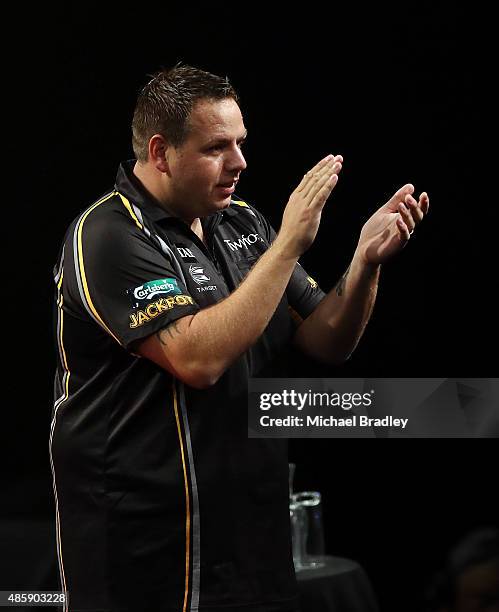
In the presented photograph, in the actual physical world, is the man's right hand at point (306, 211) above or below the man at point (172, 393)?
above

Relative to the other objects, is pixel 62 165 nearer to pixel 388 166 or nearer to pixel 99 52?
pixel 99 52

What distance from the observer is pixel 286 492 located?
2074 millimetres

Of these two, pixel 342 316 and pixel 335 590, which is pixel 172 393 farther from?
pixel 335 590

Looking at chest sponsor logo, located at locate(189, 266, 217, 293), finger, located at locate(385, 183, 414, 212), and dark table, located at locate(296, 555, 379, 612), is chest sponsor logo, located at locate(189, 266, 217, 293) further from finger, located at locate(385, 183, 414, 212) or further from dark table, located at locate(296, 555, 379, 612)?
dark table, located at locate(296, 555, 379, 612)

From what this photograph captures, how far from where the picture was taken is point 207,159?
205 centimetres

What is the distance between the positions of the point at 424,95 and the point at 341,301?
5.57 ft

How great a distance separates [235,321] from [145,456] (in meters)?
0.28

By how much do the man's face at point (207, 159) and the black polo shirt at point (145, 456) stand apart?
9cm

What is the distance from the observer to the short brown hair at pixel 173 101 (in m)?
2.06

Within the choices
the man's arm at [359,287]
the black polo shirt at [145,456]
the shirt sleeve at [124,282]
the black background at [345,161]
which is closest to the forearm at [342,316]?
the man's arm at [359,287]

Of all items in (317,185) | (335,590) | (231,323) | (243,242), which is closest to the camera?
(231,323)

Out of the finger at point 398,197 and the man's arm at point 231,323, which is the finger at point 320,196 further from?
the finger at point 398,197

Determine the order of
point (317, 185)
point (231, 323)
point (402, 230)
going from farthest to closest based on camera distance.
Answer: point (402, 230) → point (317, 185) → point (231, 323)

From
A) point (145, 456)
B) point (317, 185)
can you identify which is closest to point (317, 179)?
point (317, 185)
